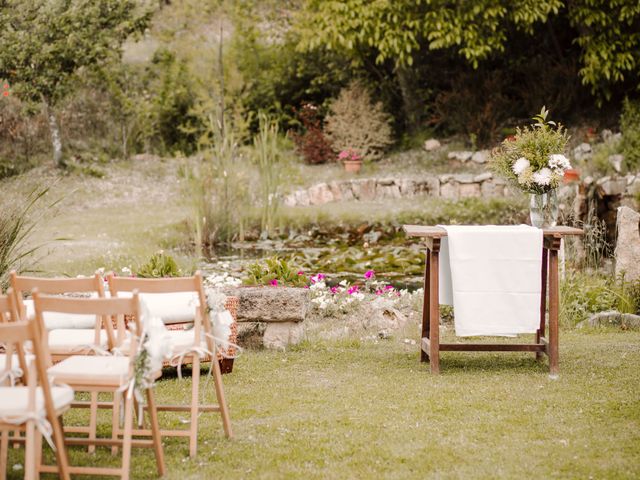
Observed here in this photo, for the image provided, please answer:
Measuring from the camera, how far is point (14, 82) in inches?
658

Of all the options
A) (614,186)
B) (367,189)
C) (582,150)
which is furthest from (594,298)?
(582,150)

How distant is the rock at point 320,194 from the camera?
15383 mm

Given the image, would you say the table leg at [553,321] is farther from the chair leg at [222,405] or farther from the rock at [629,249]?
the rock at [629,249]

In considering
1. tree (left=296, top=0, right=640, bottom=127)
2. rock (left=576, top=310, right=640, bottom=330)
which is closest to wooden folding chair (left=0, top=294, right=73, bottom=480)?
rock (left=576, top=310, right=640, bottom=330)

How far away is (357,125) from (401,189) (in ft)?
8.06

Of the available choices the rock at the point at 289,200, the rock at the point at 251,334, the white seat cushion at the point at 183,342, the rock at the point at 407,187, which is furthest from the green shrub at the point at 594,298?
the rock at the point at 407,187

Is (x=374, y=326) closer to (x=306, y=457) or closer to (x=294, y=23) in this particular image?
(x=306, y=457)

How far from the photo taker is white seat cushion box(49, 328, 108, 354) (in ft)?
14.7

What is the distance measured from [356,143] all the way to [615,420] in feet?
43.0

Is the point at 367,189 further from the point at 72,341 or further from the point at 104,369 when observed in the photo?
the point at 104,369

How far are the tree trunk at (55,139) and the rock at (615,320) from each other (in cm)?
1164

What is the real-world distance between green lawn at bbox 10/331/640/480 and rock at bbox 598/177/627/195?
6.08 m

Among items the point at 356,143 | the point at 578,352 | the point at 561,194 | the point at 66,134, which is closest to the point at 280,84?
the point at 356,143

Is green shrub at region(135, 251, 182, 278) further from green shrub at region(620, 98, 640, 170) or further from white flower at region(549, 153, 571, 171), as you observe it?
green shrub at region(620, 98, 640, 170)
